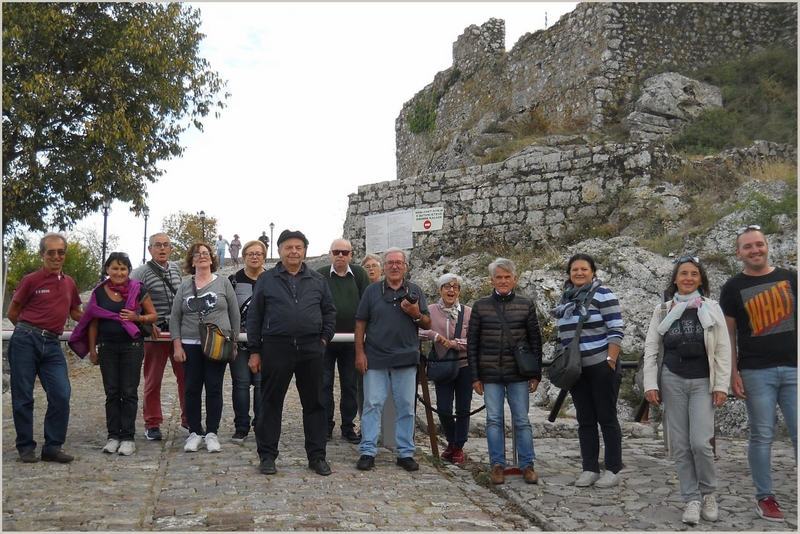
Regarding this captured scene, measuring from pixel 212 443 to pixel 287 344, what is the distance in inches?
54.4

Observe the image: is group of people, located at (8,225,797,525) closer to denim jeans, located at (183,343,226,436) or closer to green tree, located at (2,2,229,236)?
denim jeans, located at (183,343,226,436)

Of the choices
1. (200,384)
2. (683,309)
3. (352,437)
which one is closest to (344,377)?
(352,437)

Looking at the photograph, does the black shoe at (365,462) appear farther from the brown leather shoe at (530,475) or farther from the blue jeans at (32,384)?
the blue jeans at (32,384)

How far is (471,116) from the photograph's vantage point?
20.0m

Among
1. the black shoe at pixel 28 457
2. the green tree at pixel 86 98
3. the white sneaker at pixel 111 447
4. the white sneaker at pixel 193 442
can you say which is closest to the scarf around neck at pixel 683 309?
the white sneaker at pixel 193 442

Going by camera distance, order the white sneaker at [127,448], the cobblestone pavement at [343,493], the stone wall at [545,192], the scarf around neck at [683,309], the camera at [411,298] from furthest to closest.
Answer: the stone wall at [545,192] → the white sneaker at [127,448] → the camera at [411,298] → the scarf around neck at [683,309] → the cobblestone pavement at [343,493]

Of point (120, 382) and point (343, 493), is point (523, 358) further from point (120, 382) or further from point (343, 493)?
point (120, 382)

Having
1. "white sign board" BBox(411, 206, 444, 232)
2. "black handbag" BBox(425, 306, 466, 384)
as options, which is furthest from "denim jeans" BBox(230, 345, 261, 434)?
"white sign board" BBox(411, 206, 444, 232)

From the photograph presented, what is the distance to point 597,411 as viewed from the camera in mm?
5867

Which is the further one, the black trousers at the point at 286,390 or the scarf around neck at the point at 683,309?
the black trousers at the point at 286,390

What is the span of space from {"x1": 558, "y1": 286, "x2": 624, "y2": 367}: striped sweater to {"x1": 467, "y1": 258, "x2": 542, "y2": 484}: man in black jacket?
1.34 ft

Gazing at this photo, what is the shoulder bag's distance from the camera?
21.7ft

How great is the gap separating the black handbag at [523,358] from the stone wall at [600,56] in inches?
359

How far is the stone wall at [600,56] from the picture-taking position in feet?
51.5
